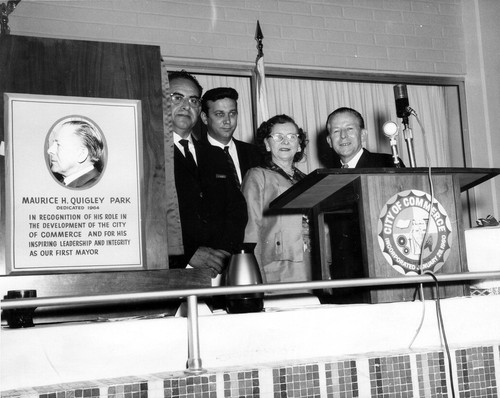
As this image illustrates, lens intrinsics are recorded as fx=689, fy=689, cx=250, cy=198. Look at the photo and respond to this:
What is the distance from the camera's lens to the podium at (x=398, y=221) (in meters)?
2.03

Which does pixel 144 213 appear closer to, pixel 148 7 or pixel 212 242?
pixel 212 242

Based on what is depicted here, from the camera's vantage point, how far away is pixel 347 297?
2.18 m

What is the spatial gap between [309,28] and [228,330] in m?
3.37

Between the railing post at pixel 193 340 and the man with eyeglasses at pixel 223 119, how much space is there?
104 inches

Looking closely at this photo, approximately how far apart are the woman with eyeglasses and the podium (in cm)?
99

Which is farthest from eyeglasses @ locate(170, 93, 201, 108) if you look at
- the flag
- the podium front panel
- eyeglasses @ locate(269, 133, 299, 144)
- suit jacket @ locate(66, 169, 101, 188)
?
suit jacket @ locate(66, 169, 101, 188)

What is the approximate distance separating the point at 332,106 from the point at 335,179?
290 cm

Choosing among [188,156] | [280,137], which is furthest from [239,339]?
[188,156]

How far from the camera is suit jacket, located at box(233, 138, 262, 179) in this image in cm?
439

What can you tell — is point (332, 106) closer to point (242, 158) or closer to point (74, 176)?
point (242, 158)

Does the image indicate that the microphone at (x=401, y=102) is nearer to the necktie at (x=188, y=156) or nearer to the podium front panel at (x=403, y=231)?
the podium front panel at (x=403, y=231)

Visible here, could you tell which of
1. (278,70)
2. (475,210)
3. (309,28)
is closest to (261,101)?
(278,70)

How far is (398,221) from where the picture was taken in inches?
81.3

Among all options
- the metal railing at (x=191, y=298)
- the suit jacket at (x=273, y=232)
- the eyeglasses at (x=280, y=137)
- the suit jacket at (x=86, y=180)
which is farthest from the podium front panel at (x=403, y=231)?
the eyeglasses at (x=280, y=137)
